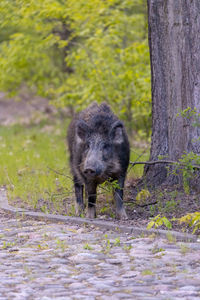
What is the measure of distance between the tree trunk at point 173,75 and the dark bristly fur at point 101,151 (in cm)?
64

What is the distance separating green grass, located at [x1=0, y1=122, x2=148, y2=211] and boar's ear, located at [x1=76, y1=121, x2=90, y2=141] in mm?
658

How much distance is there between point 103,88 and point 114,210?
275 inches

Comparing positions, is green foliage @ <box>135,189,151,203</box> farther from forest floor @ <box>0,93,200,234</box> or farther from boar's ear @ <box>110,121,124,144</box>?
boar's ear @ <box>110,121,124,144</box>

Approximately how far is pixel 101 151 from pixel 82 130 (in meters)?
0.39

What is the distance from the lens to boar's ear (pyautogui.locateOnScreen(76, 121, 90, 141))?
7388 millimetres

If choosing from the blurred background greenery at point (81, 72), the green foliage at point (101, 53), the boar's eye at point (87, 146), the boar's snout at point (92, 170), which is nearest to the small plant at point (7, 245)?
the boar's snout at point (92, 170)

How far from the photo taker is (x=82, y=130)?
7414mm

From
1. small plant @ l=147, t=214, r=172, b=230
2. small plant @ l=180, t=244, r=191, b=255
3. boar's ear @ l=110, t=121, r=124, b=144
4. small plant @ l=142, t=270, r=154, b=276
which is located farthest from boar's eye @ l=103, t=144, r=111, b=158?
small plant @ l=142, t=270, r=154, b=276

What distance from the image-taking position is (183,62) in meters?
7.55

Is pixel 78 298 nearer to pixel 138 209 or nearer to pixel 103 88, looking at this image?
pixel 138 209

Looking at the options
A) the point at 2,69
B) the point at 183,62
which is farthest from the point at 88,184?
the point at 2,69

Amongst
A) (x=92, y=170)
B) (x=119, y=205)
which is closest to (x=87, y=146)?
(x=92, y=170)

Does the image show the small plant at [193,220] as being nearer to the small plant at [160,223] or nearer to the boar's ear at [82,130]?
the small plant at [160,223]

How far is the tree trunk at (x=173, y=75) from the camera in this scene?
743cm
